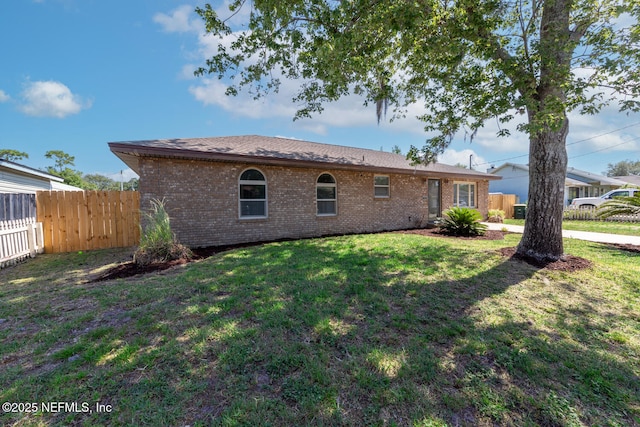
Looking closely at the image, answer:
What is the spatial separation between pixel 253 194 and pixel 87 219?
5.26m

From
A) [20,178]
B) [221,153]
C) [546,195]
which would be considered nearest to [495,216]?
[546,195]

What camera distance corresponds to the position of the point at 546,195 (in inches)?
216

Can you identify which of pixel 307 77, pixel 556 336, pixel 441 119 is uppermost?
pixel 307 77

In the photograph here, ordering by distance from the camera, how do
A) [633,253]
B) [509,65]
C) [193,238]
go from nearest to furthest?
[509,65]
[633,253]
[193,238]

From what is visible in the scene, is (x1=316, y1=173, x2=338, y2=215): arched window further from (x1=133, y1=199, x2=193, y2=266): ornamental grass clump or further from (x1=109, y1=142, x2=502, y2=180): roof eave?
(x1=133, y1=199, x2=193, y2=266): ornamental grass clump

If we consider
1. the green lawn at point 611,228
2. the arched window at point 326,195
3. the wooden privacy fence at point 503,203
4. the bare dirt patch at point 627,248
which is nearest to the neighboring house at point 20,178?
the arched window at point 326,195

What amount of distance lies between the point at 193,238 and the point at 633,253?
38.3ft

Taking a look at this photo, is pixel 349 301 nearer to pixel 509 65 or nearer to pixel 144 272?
pixel 144 272

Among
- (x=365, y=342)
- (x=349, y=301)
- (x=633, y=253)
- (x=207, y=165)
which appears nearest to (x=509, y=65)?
(x=349, y=301)

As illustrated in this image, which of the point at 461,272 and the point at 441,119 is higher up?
the point at 441,119

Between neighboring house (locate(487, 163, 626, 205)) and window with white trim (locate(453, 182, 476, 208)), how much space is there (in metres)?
14.5

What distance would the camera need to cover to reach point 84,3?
7.04m

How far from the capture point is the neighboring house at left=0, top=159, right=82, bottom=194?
9.29m

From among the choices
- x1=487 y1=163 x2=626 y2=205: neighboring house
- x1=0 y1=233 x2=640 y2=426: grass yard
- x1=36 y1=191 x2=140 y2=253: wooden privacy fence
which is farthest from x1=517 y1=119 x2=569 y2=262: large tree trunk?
x1=487 y1=163 x2=626 y2=205: neighboring house
